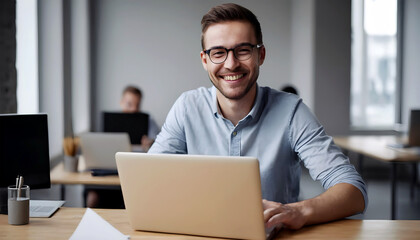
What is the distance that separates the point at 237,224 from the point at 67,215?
69cm

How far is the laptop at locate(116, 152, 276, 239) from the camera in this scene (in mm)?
1280

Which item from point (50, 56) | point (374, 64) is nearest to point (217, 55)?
point (50, 56)

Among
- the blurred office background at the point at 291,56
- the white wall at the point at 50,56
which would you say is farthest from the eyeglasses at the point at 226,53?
the blurred office background at the point at 291,56

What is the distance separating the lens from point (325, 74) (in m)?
6.91

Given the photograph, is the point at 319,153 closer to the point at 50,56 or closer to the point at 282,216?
the point at 282,216

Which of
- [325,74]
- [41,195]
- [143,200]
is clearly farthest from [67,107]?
[143,200]

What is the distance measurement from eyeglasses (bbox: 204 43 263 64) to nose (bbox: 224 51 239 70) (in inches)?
0.5

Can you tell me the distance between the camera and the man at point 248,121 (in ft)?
5.93

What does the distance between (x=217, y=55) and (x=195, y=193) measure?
687mm

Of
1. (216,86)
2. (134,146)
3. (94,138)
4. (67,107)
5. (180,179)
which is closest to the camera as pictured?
(180,179)

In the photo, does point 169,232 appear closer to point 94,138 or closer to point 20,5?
point 94,138

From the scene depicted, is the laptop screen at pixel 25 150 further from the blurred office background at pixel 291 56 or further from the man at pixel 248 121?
the blurred office background at pixel 291 56

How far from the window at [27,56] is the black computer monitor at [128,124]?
891mm

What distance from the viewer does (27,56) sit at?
15.4ft
